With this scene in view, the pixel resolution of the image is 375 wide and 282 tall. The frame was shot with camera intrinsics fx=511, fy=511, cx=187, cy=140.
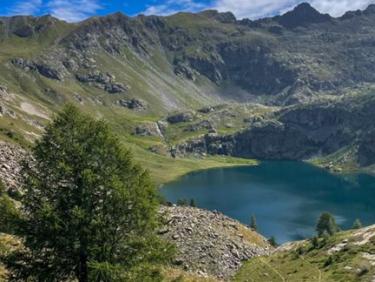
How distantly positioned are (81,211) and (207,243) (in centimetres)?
4697

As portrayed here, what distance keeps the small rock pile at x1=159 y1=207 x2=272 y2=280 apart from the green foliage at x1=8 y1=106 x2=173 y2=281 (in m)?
36.3

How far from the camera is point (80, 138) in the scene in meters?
24.5

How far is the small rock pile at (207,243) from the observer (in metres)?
64.9

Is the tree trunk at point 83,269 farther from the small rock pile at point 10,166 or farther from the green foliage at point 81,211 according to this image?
the small rock pile at point 10,166

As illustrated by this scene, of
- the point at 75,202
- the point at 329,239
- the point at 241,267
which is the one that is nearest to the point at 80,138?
the point at 75,202

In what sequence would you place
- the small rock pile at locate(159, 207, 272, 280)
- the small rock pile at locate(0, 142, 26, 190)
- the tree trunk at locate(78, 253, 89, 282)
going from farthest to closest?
the small rock pile at locate(0, 142, 26, 190) < the small rock pile at locate(159, 207, 272, 280) < the tree trunk at locate(78, 253, 89, 282)

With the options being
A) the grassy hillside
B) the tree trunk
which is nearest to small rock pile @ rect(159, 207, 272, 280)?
the grassy hillside

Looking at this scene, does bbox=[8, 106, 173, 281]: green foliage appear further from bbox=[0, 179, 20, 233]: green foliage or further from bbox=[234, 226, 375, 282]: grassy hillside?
bbox=[234, 226, 375, 282]: grassy hillside

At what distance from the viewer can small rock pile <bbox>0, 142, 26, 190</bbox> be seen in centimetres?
6725

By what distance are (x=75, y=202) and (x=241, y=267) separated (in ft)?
160

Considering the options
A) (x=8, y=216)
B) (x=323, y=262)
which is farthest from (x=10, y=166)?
(x=8, y=216)

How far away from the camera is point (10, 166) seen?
2874 inches

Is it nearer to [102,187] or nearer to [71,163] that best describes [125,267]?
[102,187]

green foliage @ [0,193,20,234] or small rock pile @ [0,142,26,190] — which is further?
small rock pile @ [0,142,26,190]
